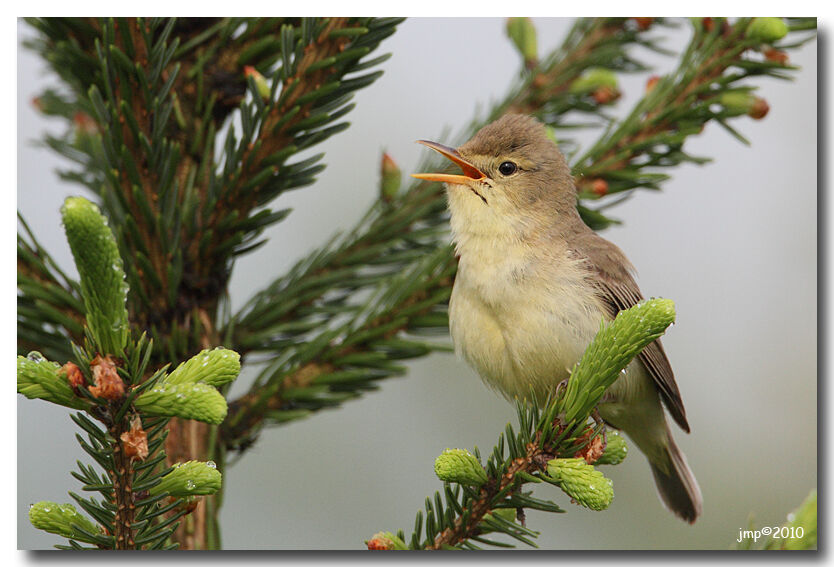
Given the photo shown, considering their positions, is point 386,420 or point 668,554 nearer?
point 668,554

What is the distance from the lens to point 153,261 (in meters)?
1.43

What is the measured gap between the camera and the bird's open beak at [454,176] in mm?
1674

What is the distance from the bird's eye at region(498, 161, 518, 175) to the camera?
1.83 meters

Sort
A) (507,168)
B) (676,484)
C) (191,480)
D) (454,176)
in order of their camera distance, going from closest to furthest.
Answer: (191,480) → (454,176) → (507,168) → (676,484)

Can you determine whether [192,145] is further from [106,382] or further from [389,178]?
[106,382]

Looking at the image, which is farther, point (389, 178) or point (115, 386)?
point (389, 178)

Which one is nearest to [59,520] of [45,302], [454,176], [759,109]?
[45,302]

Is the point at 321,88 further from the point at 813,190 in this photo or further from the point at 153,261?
the point at 813,190

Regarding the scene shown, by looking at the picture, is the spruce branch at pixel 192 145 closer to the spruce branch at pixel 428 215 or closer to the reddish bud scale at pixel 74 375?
the spruce branch at pixel 428 215

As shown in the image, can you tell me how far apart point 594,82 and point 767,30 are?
357 millimetres

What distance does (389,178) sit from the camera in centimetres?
167

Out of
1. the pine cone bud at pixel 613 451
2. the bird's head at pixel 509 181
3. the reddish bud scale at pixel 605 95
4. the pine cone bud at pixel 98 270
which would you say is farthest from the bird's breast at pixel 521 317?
the pine cone bud at pixel 98 270
